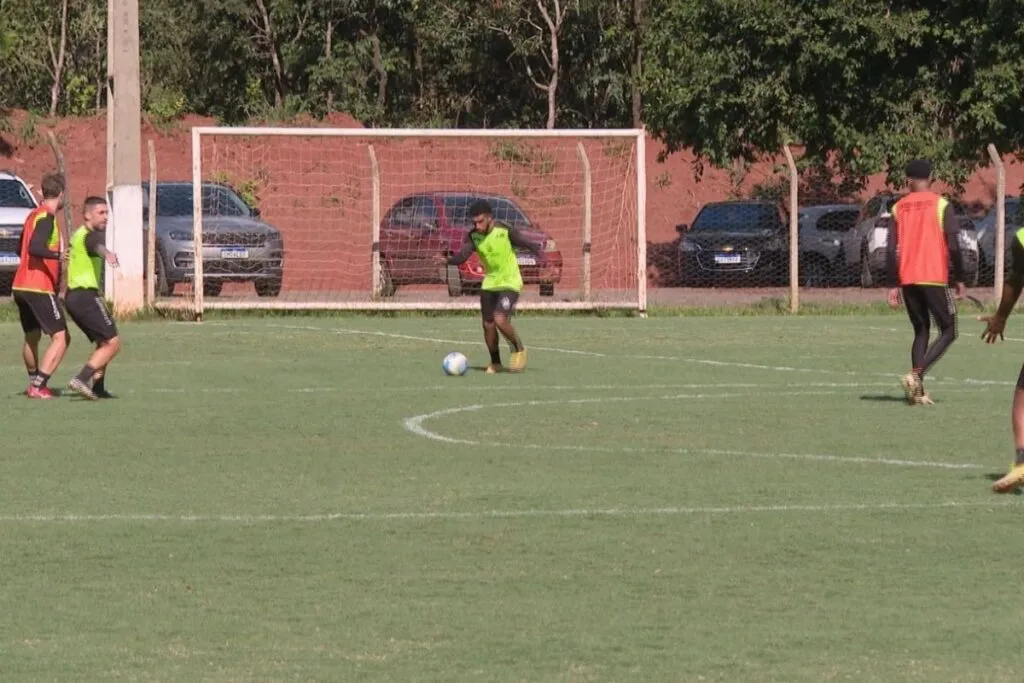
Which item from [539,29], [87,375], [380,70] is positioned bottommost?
[87,375]

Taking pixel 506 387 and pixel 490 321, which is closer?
pixel 506 387

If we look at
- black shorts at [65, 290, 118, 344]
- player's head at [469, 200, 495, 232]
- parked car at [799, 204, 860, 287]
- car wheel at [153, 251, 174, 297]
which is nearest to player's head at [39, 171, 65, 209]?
black shorts at [65, 290, 118, 344]

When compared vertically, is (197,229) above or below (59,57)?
below

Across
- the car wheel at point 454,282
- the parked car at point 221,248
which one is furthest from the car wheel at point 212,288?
the car wheel at point 454,282

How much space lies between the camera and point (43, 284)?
17297mm

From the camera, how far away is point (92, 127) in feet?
189

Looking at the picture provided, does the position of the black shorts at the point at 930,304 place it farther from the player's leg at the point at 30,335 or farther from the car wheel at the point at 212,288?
the car wheel at the point at 212,288

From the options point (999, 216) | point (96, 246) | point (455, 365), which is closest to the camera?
point (96, 246)

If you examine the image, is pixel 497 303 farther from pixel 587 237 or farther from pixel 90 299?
pixel 587 237

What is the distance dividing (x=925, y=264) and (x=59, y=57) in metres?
46.9

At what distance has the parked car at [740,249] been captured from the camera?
32719mm

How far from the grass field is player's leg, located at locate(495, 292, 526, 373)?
51cm

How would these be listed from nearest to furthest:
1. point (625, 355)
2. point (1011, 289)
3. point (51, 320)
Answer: point (1011, 289) < point (51, 320) < point (625, 355)

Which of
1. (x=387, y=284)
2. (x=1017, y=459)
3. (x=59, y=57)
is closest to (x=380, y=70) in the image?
(x=59, y=57)
